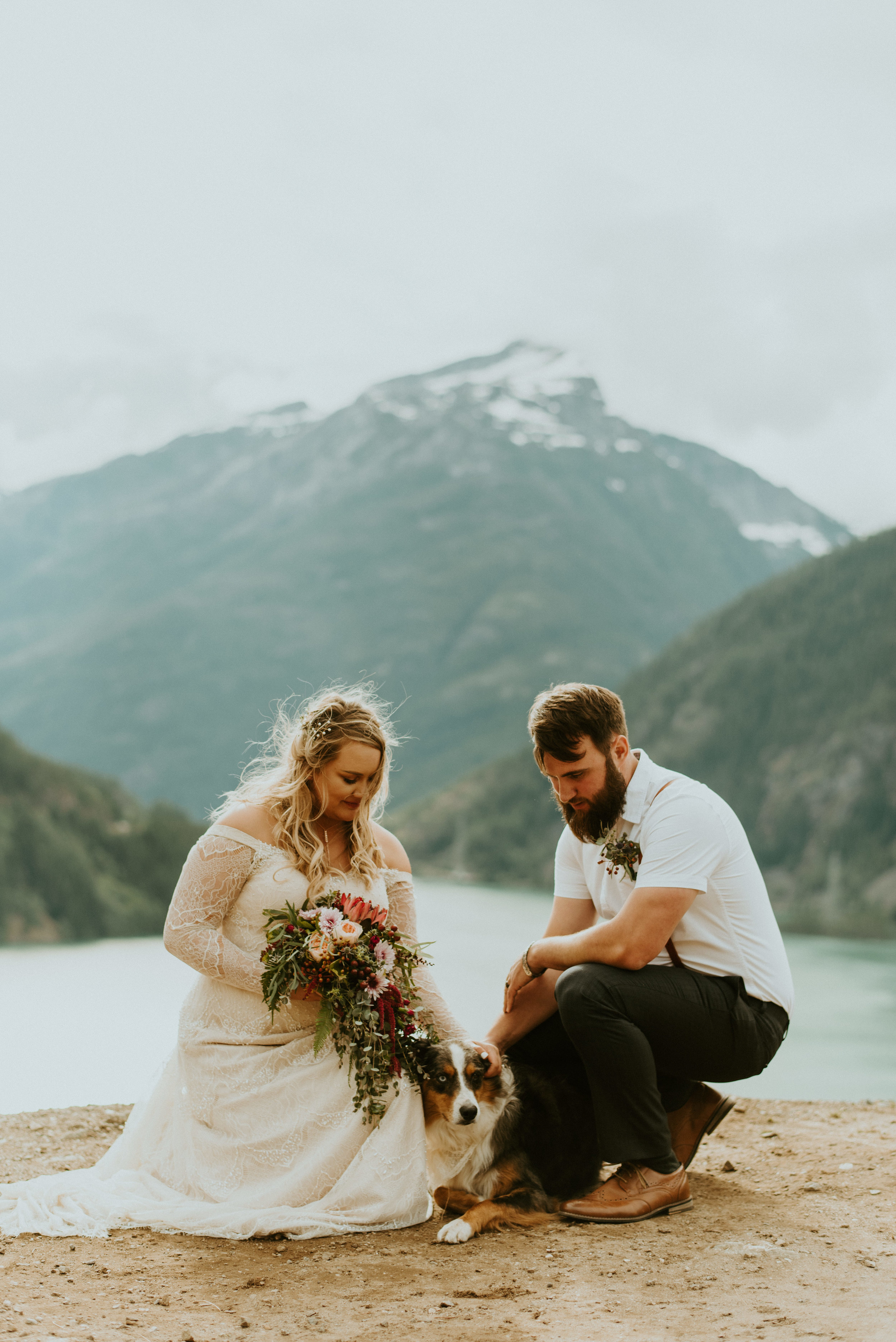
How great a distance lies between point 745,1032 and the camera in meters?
3.96

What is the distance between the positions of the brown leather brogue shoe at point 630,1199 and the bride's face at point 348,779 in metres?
1.52

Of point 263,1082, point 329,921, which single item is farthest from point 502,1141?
point 329,921

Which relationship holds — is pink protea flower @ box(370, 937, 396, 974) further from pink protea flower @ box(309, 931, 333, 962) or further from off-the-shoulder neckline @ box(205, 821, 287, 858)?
off-the-shoulder neckline @ box(205, 821, 287, 858)

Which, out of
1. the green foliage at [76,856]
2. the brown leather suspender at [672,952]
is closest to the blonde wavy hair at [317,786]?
the brown leather suspender at [672,952]

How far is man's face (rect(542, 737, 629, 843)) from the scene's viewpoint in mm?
3977

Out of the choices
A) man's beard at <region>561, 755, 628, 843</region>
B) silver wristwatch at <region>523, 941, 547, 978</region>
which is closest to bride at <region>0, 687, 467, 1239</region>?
silver wristwatch at <region>523, 941, 547, 978</region>

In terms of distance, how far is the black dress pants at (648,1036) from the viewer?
3850 mm

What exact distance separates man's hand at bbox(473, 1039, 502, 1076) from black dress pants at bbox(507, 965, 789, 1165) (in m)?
0.26

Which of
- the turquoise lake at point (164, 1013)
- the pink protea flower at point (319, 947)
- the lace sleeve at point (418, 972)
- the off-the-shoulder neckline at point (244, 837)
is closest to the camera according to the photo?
the pink protea flower at point (319, 947)

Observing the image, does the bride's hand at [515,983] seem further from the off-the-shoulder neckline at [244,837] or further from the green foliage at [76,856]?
the green foliage at [76,856]

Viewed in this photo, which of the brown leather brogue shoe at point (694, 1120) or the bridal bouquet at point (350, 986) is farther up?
the bridal bouquet at point (350, 986)

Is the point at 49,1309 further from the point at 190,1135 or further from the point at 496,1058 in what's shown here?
the point at 496,1058

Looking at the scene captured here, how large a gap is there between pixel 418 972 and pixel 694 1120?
1135 millimetres

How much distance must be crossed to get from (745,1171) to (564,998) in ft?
4.72
